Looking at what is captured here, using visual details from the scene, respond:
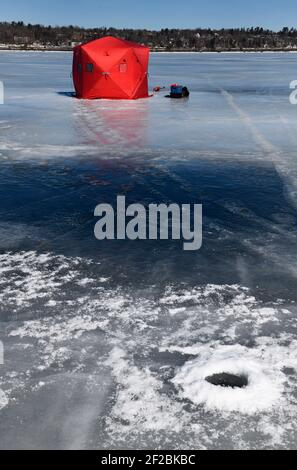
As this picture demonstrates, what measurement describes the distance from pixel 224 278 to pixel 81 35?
188102mm

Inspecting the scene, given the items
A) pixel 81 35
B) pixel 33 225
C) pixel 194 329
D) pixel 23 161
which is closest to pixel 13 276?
pixel 33 225

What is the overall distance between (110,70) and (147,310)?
19684mm

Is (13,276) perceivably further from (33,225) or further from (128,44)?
(128,44)

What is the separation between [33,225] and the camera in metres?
6.48

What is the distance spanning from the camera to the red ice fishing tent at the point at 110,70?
21984 mm

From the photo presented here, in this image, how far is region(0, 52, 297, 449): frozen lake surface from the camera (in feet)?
9.92

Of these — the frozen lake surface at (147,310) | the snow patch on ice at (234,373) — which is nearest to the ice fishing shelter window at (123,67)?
the frozen lake surface at (147,310)

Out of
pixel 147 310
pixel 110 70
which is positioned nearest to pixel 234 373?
pixel 147 310

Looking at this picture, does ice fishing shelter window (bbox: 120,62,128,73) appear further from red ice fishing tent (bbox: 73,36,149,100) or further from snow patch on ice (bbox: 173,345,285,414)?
snow patch on ice (bbox: 173,345,285,414)

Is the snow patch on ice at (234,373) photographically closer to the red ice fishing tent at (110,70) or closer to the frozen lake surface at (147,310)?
the frozen lake surface at (147,310)

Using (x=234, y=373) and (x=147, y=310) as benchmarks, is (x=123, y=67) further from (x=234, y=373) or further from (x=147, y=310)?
(x=234, y=373)

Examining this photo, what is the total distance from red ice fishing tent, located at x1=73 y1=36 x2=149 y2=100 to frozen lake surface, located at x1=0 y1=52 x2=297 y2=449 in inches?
520

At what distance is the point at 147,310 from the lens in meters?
4.37

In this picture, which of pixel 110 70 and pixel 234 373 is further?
pixel 110 70
